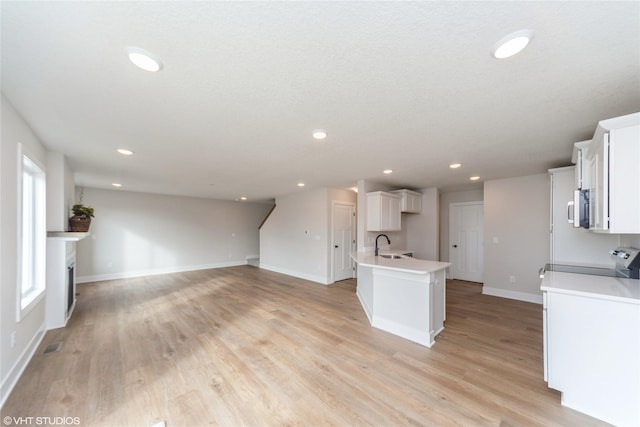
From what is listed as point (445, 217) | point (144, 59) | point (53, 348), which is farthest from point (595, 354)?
point (53, 348)

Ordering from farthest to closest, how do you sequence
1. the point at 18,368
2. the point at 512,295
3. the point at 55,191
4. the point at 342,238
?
1. the point at 342,238
2. the point at 512,295
3. the point at 55,191
4. the point at 18,368

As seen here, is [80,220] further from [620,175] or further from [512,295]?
[512,295]

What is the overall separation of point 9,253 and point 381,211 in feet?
15.5

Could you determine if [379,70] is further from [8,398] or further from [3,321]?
[8,398]

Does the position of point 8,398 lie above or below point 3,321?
below

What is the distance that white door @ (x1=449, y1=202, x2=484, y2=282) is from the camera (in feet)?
19.3

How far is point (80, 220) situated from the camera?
363cm

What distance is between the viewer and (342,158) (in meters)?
3.40

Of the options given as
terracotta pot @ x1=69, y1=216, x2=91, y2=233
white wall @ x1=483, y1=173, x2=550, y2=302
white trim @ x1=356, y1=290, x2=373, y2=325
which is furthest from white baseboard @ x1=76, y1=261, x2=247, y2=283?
white wall @ x1=483, y1=173, x2=550, y2=302

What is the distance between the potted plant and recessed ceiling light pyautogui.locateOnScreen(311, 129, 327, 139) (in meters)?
3.81

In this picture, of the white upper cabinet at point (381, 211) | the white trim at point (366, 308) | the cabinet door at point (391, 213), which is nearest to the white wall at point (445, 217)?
the cabinet door at point (391, 213)

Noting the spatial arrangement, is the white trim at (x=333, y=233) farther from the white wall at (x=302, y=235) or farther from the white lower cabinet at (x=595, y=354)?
the white lower cabinet at (x=595, y=354)

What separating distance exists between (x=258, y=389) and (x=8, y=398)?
6.44 feet

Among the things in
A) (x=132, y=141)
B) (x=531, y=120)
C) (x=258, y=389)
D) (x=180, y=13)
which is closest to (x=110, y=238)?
(x=132, y=141)
